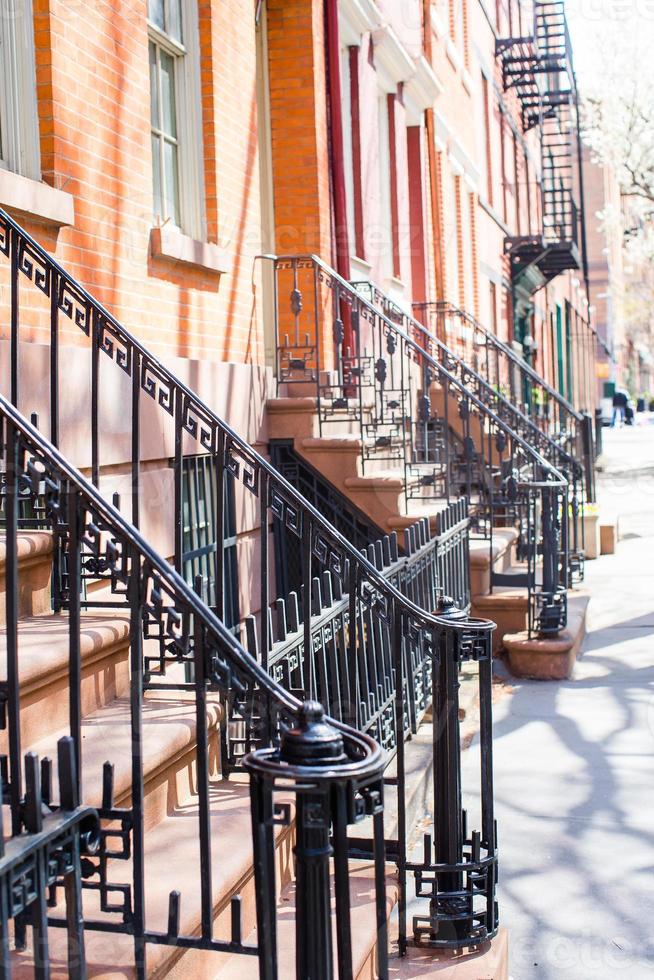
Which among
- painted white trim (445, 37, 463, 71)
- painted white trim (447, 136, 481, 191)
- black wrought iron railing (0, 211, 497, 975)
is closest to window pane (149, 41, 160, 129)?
black wrought iron railing (0, 211, 497, 975)

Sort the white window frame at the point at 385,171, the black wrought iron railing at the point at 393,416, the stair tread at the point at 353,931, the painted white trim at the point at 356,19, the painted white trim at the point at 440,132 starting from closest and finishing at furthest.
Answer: the stair tread at the point at 353,931, the black wrought iron railing at the point at 393,416, the painted white trim at the point at 356,19, the white window frame at the point at 385,171, the painted white trim at the point at 440,132

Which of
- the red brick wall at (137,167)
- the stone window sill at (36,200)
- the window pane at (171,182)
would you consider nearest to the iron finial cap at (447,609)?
the red brick wall at (137,167)

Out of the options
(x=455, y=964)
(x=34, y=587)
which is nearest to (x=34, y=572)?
(x=34, y=587)

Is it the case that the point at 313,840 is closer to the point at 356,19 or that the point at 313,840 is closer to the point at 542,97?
the point at 356,19

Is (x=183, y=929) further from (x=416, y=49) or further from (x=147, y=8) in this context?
(x=416, y=49)

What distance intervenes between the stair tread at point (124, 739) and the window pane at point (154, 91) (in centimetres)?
403

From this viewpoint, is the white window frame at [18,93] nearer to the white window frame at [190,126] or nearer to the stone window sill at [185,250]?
the stone window sill at [185,250]

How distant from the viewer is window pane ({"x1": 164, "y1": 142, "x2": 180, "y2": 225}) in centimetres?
682

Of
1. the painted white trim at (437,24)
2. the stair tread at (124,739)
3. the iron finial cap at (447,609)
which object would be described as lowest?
the stair tread at (124,739)

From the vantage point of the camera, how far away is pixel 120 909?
2666 millimetres

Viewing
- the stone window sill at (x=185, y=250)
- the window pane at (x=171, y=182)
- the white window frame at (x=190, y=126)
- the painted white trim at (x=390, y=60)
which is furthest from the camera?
the painted white trim at (x=390, y=60)

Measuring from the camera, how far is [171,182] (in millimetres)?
6906

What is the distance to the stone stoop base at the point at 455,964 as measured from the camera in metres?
3.42

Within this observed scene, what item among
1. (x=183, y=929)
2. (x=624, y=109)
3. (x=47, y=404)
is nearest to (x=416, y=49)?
(x=47, y=404)
